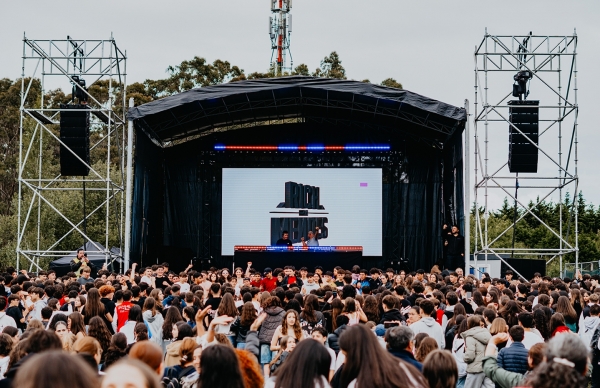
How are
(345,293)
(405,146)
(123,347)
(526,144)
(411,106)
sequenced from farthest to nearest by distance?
(405,146), (411,106), (526,144), (345,293), (123,347)

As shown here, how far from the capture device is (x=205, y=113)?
21750 mm

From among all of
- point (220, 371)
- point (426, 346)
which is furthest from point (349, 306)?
point (220, 371)

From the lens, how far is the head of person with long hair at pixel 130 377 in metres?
3.48

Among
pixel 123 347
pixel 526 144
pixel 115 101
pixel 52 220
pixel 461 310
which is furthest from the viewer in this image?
pixel 115 101

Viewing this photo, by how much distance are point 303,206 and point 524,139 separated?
21.3 ft

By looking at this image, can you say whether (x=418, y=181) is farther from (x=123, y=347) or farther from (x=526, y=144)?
(x=123, y=347)

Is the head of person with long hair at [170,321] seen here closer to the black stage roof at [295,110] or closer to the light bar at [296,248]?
the black stage roof at [295,110]

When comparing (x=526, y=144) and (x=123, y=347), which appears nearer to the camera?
(x=123, y=347)

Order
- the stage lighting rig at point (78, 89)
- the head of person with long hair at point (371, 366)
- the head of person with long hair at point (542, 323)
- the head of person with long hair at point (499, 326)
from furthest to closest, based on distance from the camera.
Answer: the stage lighting rig at point (78, 89), the head of person with long hair at point (542, 323), the head of person with long hair at point (499, 326), the head of person with long hair at point (371, 366)

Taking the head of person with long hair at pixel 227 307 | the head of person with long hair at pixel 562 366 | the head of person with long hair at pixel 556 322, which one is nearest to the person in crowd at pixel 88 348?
the head of person with long hair at pixel 227 307

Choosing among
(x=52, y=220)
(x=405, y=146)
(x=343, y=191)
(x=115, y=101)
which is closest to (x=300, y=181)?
(x=343, y=191)

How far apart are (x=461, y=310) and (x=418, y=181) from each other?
15.2m

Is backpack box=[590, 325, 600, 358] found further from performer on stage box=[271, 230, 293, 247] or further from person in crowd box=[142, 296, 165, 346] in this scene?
performer on stage box=[271, 230, 293, 247]

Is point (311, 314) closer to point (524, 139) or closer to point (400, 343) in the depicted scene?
point (400, 343)
